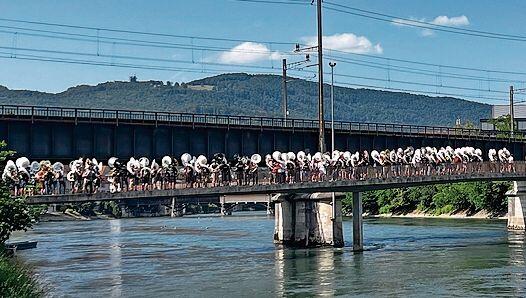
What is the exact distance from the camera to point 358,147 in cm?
8588

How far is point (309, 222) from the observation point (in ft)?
255

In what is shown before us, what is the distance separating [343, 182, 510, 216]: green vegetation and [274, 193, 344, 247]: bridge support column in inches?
2005

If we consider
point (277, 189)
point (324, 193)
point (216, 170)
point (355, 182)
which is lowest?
point (324, 193)

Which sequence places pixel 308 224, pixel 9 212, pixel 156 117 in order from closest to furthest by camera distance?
pixel 9 212 < pixel 156 117 < pixel 308 224

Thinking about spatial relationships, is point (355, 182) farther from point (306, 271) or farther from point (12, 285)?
point (12, 285)

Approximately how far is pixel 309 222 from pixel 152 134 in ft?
55.0

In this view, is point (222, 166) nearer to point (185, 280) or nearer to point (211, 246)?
point (185, 280)

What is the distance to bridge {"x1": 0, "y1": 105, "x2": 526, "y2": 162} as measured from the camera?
64125mm

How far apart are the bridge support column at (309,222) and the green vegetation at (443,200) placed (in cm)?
5094

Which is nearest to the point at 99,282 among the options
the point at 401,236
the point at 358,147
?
the point at 358,147

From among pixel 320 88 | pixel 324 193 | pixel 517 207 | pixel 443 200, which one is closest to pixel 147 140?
pixel 320 88

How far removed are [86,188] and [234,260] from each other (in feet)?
47.4

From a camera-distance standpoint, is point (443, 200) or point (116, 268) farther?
point (443, 200)

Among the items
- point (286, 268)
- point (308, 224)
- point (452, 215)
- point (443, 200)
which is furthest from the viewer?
point (443, 200)
